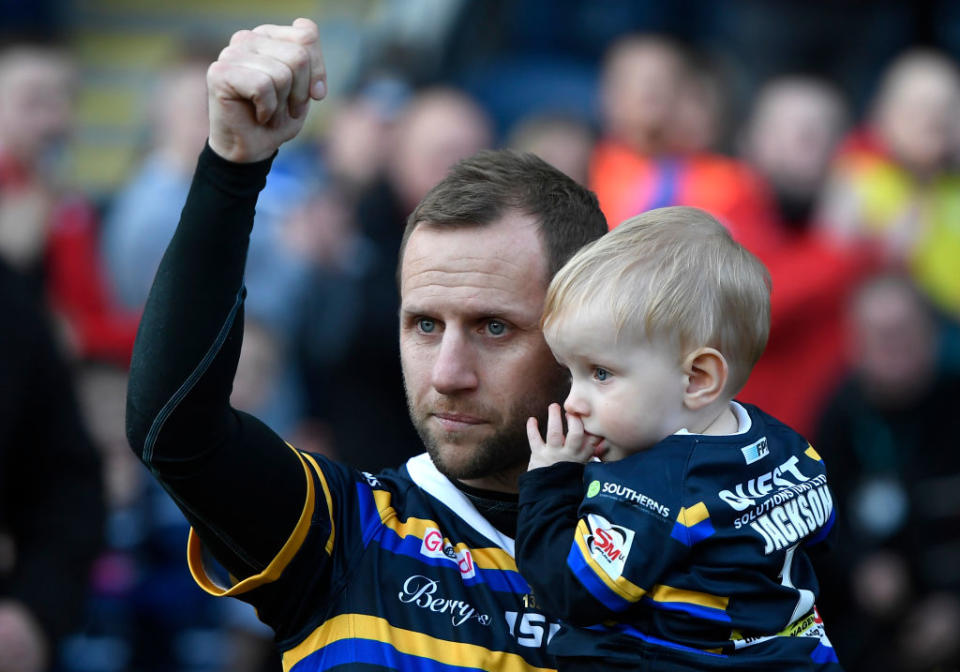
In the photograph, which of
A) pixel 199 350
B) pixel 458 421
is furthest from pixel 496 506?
pixel 199 350

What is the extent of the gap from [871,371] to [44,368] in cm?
314

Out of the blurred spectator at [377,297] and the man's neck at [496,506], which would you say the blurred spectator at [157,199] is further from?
the man's neck at [496,506]

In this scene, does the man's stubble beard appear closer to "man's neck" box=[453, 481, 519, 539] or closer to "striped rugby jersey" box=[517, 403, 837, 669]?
"man's neck" box=[453, 481, 519, 539]

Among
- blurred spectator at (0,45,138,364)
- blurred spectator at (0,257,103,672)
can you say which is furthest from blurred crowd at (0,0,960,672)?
blurred spectator at (0,257,103,672)

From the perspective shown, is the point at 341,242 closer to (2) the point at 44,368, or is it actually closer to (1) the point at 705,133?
(1) the point at 705,133

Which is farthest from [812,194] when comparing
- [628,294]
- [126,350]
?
[628,294]

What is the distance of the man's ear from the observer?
2.37 metres

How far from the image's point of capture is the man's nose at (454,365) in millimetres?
2615

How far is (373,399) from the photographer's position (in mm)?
5320

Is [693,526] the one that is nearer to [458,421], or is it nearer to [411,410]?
[458,421]

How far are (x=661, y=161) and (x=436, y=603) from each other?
322 centimetres

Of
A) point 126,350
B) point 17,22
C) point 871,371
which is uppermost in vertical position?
point 17,22

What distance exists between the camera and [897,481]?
542cm

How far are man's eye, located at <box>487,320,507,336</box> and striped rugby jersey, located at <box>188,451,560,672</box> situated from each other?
377 millimetres
